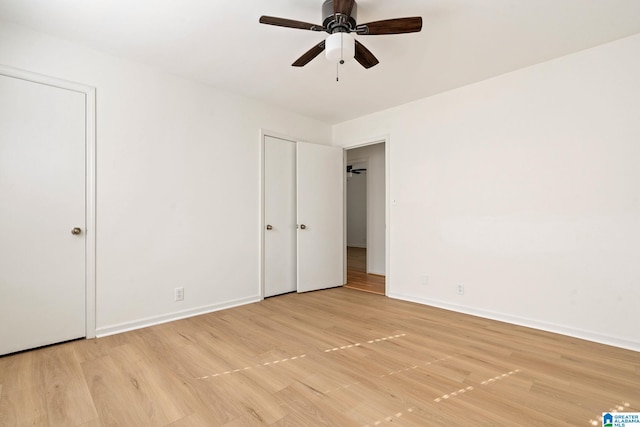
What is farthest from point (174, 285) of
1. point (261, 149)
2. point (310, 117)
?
point (310, 117)

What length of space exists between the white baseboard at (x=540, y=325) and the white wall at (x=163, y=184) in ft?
7.43

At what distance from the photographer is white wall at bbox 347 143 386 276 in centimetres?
536

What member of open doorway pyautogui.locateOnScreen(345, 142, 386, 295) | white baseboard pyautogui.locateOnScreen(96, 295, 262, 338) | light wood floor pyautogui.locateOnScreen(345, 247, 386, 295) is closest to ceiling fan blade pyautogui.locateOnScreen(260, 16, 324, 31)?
white baseboard pyautogui.locateOnScreen(96, 295, 262, 338)

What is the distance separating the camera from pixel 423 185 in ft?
12.1

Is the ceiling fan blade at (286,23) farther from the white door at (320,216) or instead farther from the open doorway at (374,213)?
the open doorway at (374,213)

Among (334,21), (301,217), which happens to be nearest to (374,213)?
(301,217)

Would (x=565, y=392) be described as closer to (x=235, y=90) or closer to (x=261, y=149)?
(x=261, y=149)

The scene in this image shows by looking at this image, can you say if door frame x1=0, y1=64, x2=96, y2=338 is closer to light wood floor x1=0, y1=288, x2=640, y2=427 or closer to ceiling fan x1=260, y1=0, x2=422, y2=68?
light wood floor x1=0, y1=288, x2=640, y2=427

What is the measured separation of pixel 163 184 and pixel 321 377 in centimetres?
237

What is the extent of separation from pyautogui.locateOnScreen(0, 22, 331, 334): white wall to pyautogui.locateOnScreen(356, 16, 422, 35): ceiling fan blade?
6.79ft

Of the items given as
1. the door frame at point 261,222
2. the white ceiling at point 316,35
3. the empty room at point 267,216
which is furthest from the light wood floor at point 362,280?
the white ceiling at point 316,35

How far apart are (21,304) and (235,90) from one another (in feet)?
9.16

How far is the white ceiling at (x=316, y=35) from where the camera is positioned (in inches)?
81.0

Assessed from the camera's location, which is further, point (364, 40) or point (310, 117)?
point (310, 117)
